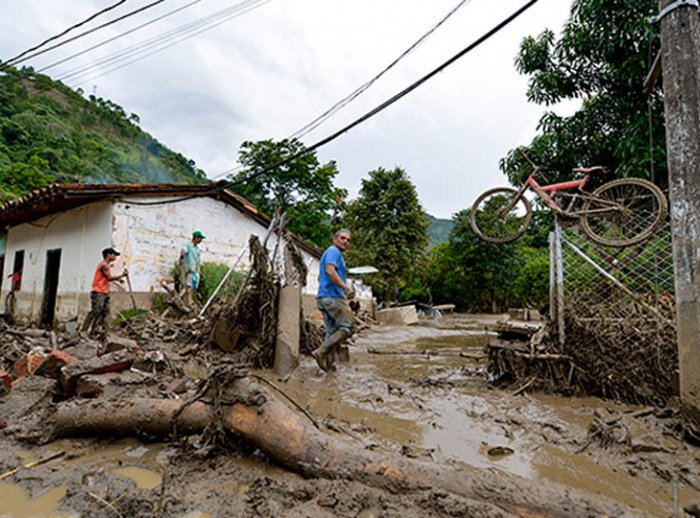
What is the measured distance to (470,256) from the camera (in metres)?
27.1

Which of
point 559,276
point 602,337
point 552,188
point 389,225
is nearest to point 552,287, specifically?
point 559,276

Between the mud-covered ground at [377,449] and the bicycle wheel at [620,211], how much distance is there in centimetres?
285

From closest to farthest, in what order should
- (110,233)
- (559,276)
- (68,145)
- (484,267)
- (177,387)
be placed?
(177,387)
(559,276)
(110,233)
(484,267)
(68,145)

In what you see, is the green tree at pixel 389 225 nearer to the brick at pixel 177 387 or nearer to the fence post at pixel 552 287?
the fence post at pixel 552 287

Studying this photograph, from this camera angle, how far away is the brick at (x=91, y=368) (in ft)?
11.1

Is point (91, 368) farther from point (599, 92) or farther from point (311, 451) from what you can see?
point (599, 92)

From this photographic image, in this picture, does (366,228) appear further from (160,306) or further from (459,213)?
(160,306)

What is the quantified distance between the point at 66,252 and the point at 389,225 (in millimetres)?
15395

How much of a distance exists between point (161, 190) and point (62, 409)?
25.9 ft

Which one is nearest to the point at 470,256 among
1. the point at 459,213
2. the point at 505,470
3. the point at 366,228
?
the point at 459,213

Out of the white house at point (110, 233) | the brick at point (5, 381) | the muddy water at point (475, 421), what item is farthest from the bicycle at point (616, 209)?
the white house at point (110, 233)

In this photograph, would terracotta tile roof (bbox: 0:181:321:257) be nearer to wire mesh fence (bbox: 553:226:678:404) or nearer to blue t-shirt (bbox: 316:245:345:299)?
blue t-shirt (bbox: 316:245:345:299)

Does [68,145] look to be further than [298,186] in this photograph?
Yes

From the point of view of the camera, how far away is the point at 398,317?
49.1 feet
